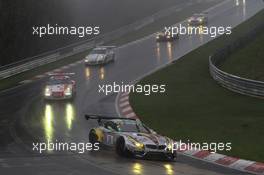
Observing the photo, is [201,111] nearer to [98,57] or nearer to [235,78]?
[235,78]

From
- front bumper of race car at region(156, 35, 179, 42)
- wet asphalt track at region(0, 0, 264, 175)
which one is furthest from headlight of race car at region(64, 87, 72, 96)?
front bumper of race car at region(156, 35, 179, 42)

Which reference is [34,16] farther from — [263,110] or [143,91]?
[263,110]

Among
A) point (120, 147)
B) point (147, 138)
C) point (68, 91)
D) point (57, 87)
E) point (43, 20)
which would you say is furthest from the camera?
point (43, 20)

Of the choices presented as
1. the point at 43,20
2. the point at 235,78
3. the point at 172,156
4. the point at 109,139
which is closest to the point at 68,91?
the point at 235,78

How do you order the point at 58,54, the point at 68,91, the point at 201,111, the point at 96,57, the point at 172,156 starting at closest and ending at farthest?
1. the point at 172,156
2. the point at 201,111
3. the point at 68,91
4. the point at 96,57
5. the point at 58,54

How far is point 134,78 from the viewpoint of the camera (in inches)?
1823

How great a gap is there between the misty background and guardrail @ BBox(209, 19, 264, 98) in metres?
18.3

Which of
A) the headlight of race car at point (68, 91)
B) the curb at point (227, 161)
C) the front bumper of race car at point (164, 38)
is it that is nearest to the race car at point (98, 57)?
the front bumper of race car at point (164, 38)

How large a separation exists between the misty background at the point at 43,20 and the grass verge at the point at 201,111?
589 inches

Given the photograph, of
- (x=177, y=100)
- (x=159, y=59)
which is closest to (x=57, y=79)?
(x=177, y=100)

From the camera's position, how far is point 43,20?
6153 cm

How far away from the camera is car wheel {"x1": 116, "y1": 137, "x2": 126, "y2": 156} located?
70.7 ft

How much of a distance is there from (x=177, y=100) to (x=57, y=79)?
7.35 meters

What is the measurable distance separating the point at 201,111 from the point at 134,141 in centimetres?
1156
